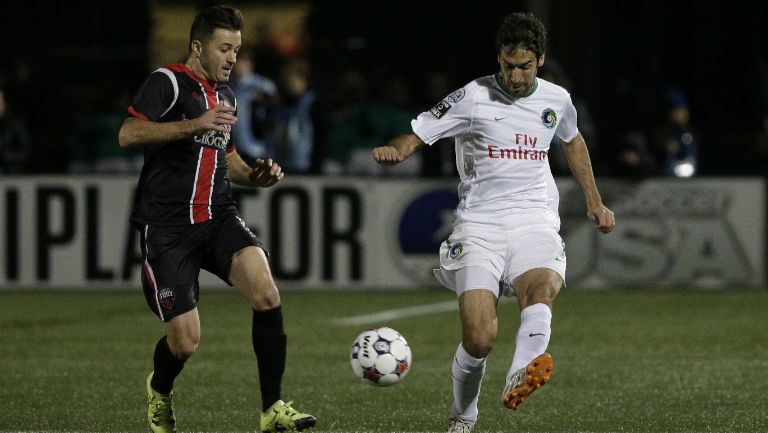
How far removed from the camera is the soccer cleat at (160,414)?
6.95 m

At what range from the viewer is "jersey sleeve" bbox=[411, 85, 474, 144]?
23.2ft

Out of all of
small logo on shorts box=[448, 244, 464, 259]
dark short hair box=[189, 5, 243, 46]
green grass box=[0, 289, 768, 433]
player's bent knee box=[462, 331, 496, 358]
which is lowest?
green grass box=[0, 289, 768, 433]

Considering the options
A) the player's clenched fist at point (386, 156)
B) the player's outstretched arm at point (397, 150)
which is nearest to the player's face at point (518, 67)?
the player's outstretched arm at point (397, 150)

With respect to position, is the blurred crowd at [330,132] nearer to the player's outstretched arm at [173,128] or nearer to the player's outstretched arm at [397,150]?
the player's outstretched arm at [397,150]

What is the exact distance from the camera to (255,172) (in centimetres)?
710

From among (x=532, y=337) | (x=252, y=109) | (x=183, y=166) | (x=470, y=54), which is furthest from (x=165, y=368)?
(x=470, y=54)

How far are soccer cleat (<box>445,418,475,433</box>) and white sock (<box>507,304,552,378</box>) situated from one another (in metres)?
0.57

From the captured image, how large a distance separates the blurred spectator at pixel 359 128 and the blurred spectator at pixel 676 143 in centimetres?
257

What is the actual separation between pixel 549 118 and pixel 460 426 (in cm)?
149

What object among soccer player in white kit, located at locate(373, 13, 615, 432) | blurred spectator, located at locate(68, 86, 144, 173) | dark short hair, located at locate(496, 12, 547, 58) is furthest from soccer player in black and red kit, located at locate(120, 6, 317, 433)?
blurred spectator, located at locate(68, 86, 144, 173)

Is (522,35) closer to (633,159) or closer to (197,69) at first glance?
(197,69)

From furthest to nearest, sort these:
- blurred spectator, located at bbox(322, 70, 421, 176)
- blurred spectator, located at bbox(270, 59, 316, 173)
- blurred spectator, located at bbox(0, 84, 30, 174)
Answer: blurred spectator, located at bbox(0, 84, 30, 174) < blurred spectator, located at bbox(322, 70, 421, 176) < blurred spectator, located at bbox(270, 59, 316, 173)

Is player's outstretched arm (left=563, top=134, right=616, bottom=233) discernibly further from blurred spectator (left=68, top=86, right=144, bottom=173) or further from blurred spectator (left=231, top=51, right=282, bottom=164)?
blurred spectator (left=68, top=86, right=144, bottom=173)

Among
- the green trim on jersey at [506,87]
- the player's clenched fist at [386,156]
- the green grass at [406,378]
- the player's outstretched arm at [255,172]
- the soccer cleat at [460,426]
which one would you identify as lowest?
the green grass at [406,378]
